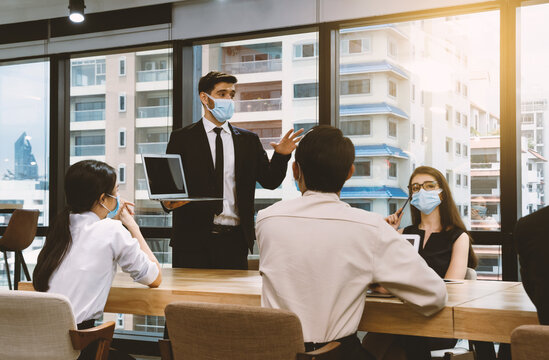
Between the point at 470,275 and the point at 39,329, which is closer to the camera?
the point at 39,329

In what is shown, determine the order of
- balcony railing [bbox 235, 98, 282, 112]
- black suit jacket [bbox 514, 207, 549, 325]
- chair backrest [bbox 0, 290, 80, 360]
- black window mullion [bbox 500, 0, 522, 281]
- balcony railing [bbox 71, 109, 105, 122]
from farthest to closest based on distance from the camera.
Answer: balcony railing [bbox 71, 109, 105, 122], balcony railing [bbox 235, 98, 282, 112], black window mullion [bbox 500, 0, 522, 281], chair backrest [bbox 0, 290, 80, 360], black suit jacket [bbox 514, 207, 549, 325]

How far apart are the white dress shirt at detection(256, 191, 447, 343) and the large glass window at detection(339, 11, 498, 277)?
2629 mm

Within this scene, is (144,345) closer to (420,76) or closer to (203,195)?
(203,195)

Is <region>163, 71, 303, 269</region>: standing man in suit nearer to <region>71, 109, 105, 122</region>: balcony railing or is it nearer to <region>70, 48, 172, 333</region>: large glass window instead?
<region>70, 48, 172, 333</region>: large glass window

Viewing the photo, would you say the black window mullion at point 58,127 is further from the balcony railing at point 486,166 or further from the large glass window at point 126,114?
the balcony railing at point 486,166

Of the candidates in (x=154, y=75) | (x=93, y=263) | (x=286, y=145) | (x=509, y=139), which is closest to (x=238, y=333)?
(x=93, y=263)

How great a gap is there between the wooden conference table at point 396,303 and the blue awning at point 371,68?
232cm

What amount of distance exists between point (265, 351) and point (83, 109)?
463 cm

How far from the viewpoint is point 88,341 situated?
2.07 m

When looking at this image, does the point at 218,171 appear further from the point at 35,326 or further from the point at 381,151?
the point at 381,151

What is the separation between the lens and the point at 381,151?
4539mm

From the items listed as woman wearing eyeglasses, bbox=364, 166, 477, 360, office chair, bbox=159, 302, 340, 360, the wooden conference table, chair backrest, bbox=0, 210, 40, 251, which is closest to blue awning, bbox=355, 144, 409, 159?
woman wearing eyeglasses, bbox=364, 166, 477, 360

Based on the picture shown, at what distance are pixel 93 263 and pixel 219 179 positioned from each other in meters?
1.09

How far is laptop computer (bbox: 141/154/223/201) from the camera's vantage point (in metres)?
2.80
